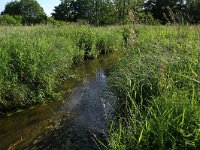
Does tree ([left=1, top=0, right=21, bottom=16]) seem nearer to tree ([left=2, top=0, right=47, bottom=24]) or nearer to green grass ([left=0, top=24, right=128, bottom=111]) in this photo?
tree ([left=2, top=0, right=47, bottom=24])

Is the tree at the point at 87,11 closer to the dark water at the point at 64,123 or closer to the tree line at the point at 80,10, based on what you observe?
the tree line at the point at 80,10

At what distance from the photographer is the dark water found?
5234 mm

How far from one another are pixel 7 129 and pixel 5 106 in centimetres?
85

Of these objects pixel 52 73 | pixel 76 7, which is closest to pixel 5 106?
pixel 52 73

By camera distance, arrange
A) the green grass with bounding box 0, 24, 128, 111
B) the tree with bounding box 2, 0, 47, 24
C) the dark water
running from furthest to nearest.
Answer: the tree with bounding box 2, 0, 47, 24 → the green grass with bounding box 0, 24, 128, 111 → the dark water

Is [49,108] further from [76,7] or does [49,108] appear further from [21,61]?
[76,7]

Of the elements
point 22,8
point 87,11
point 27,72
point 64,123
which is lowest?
point 64,123

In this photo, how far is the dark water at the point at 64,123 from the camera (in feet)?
17.2

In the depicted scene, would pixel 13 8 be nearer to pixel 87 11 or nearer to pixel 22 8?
pixel 22 8

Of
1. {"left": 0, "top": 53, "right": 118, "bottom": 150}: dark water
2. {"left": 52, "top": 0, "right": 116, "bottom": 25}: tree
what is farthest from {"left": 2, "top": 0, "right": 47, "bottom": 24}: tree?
{"left": 0, "top": 53, "right": 118, "bottom": 150}: dark water

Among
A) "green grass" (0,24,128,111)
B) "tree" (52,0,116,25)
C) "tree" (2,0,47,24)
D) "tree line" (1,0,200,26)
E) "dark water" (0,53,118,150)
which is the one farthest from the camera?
"tree" (2,0,47,24)

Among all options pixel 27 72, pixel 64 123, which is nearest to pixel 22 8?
pixel 27 72

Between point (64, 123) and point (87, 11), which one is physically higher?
point (87, 11)

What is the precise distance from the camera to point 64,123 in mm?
6098
